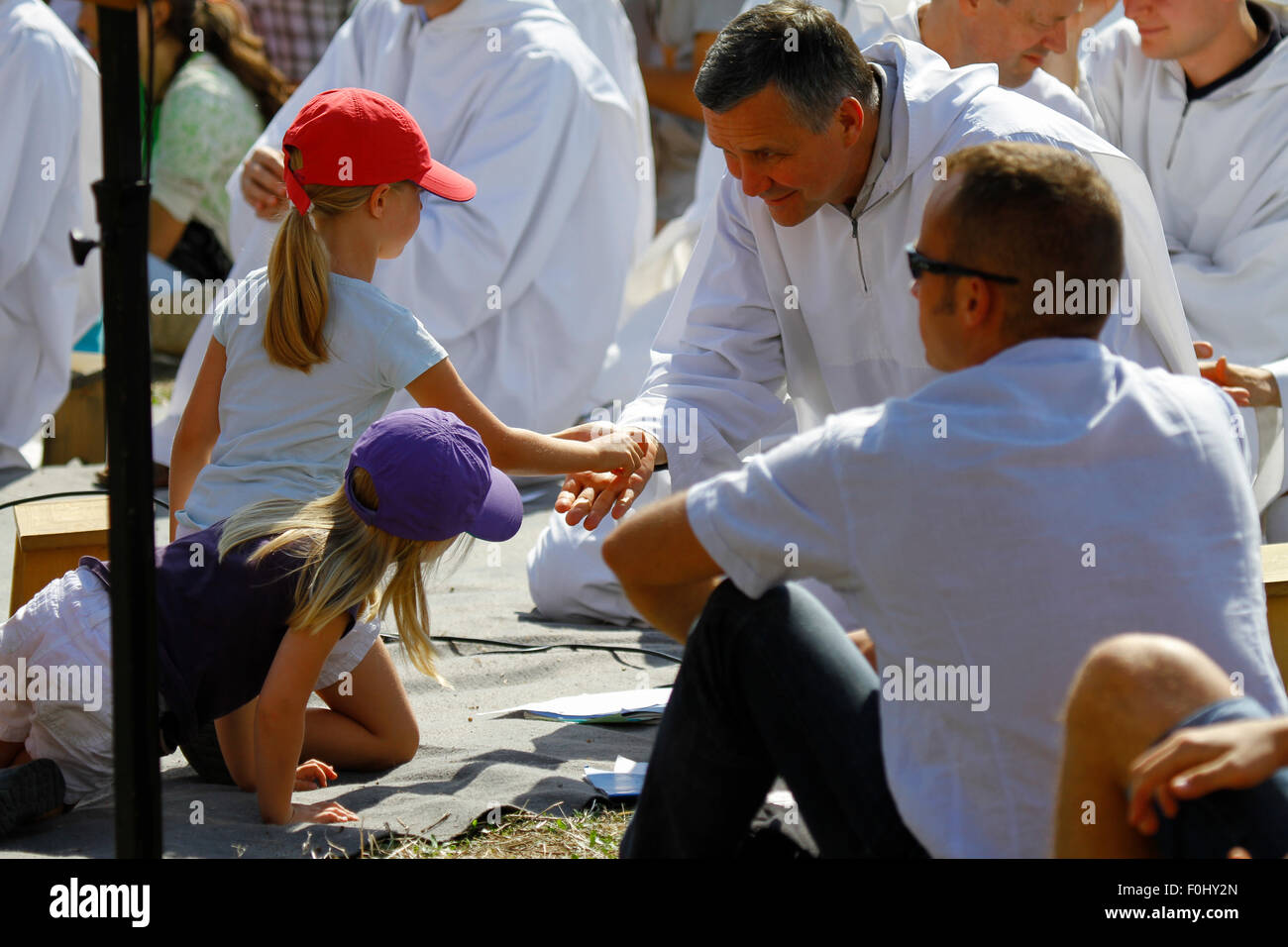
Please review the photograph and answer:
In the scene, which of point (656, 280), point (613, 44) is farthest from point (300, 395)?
point (656, 280)

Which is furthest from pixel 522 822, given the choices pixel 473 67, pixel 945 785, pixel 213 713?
pixel 473 67

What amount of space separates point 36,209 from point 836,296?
145 inches

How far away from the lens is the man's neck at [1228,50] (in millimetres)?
4637

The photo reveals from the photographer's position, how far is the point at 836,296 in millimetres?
3404

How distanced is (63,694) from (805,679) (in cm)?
139

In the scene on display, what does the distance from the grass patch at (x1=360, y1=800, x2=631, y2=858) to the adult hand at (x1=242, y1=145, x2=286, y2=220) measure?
2.33 m

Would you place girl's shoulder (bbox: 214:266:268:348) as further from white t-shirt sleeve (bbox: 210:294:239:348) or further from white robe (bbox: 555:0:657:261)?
white robe (bbox: 555:0:657:261)

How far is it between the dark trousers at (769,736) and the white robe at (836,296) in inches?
49.5

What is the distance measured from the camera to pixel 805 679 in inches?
80.1

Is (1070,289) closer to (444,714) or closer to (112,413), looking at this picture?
(112,413)

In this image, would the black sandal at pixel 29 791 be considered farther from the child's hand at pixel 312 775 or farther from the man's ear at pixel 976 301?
the man's ear at pixel 976 301

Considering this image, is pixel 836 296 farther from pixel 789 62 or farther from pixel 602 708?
pixel 602 708

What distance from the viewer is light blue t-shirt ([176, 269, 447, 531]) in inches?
122
